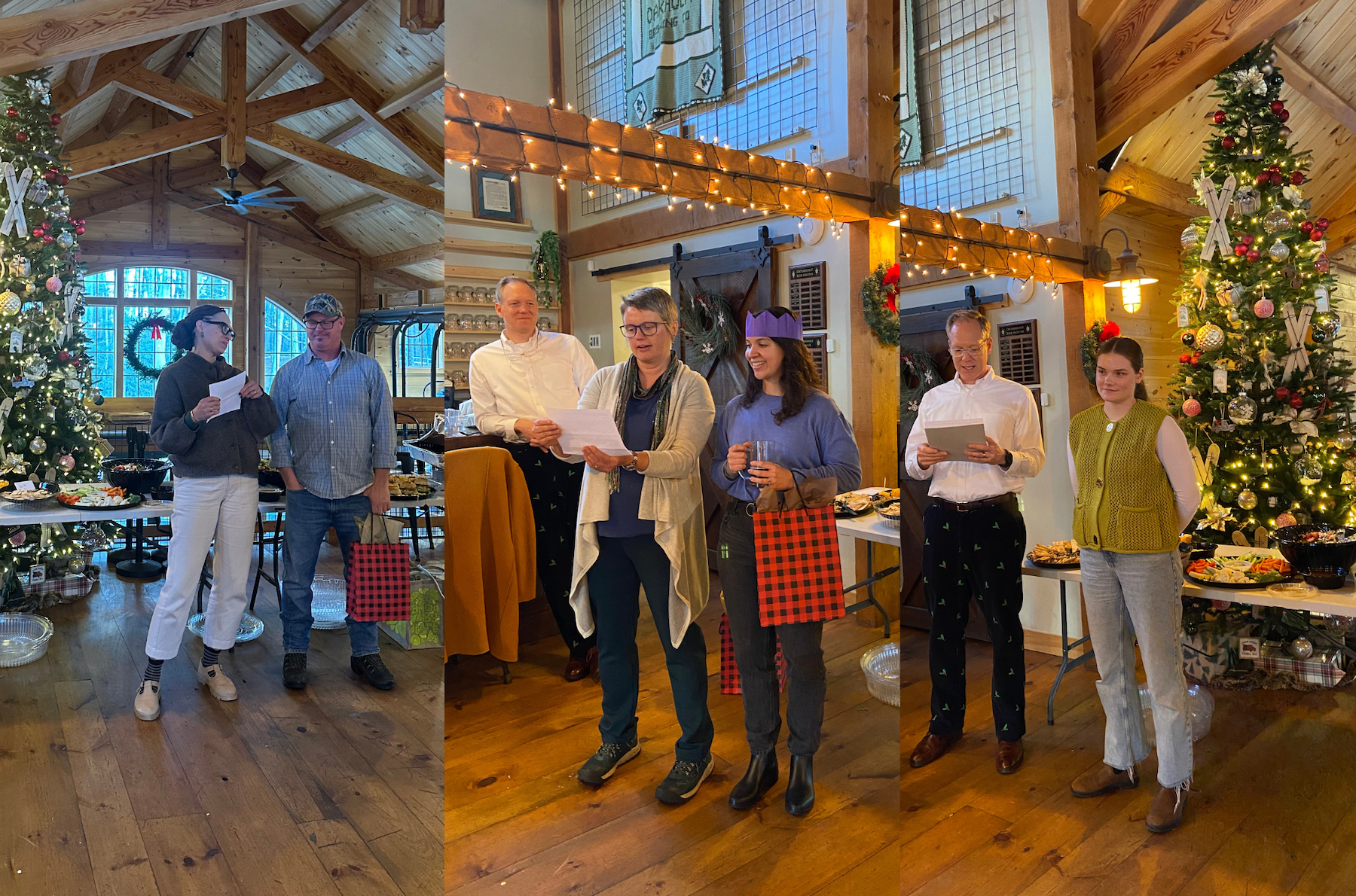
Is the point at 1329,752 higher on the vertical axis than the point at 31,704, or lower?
lower

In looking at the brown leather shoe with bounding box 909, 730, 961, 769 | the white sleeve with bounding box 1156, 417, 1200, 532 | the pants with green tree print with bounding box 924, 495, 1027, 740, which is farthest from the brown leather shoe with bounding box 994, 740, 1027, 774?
the white sleeve with bounding box 1156, 417, 1200, 532

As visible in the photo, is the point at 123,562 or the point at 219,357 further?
the point at 123,562

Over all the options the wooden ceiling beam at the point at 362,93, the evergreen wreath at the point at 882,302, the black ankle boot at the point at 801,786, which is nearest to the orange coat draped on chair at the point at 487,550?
the wooden ceiling beam at the point at 362,93

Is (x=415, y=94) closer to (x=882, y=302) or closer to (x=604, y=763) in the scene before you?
(x=882, y=302)

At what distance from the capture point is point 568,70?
39.7 inches

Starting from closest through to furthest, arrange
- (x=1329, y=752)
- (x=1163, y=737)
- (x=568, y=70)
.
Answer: (x=568, y=70), (x=1163, y=737), (x=1329, y=752)

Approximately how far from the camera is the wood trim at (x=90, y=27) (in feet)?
9.97

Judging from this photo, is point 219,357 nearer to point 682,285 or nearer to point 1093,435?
point 682,285

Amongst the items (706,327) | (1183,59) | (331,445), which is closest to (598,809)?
(706,327)

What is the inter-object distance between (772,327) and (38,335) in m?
3.64

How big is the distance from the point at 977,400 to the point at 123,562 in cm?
354

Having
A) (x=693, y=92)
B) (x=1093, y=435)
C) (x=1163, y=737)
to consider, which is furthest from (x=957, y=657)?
(x=693, y=92)

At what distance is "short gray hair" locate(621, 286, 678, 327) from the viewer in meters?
0.97

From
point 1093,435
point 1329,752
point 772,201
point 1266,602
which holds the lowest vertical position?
point 1329,752
